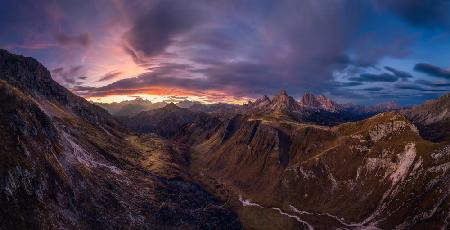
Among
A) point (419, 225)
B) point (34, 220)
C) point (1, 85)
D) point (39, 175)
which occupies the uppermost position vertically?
point (1, 85)

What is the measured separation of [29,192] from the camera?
430ft

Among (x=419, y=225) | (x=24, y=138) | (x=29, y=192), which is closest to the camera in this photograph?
(x=29, y=192)

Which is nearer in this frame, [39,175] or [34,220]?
[34,220]

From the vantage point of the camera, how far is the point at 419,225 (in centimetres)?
17662

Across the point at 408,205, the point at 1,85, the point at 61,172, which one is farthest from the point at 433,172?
the point at 1,85

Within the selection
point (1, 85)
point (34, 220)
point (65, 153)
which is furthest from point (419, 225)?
point (1, 85)

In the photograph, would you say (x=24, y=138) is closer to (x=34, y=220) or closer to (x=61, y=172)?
(x=61, y=172)

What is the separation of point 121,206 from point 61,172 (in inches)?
1597

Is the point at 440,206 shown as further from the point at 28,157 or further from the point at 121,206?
the point at 28,157

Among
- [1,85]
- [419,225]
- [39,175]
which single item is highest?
[1,85]

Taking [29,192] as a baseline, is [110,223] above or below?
below

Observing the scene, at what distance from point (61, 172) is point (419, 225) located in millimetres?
164722

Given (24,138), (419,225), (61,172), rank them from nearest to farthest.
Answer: (24,138) → (61,172) → (419,225)

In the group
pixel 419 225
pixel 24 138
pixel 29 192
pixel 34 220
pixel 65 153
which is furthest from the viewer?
pixel 65 153
